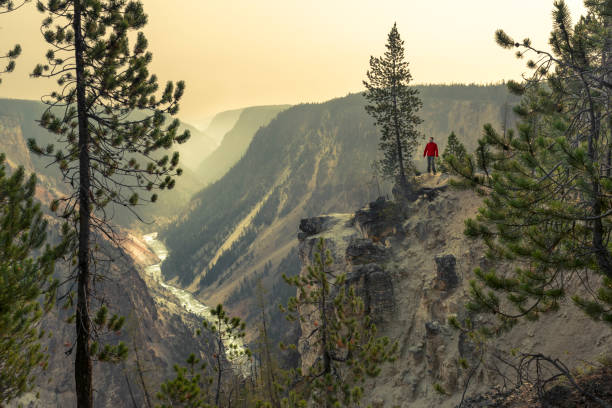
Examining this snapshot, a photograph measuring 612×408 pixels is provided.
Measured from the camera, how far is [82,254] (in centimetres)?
898

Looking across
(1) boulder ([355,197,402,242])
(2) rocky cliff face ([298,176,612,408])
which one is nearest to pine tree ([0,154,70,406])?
(2) rocky cliff face ([298,176,612,408])

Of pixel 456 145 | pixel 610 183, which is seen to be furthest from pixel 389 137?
pixel 610 183

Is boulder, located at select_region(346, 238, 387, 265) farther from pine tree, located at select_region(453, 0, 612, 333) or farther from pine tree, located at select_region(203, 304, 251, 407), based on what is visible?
pine tree, located at select_region(453, 0, 612, 333)

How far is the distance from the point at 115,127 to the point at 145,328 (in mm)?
110950

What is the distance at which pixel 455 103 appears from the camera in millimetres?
189500

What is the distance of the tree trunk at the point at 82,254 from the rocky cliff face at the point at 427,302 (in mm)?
14230

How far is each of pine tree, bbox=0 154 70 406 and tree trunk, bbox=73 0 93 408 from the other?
0.75 meters

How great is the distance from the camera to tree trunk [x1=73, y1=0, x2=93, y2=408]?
877 centimetres

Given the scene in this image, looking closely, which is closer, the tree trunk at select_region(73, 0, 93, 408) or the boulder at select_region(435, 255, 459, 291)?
the tree trunk at select_region(73, 0, 93, 408)

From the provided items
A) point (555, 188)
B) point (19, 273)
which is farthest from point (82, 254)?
point (555, 188)

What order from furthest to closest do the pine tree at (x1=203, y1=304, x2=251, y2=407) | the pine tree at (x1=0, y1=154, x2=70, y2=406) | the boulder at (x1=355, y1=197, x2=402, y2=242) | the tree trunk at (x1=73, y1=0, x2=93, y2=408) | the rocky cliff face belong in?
the boulder at (x1=355, y1=197, x2=402, y2=242) → the rocky cliff face → the pine tree at (x1=203, y1=304, x2=251, y2=407) → the pine tree at (x1=0, y1=154, x2=70, y2=406) → the tree trunk at (x1=73, y1=0, x2=93, y2=408)

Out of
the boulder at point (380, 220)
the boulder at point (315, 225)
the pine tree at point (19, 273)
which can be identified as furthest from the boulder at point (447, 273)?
the pine tree at point (19, 273)

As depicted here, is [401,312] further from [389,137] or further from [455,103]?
[455,103]

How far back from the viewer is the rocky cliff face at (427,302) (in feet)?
49.5
